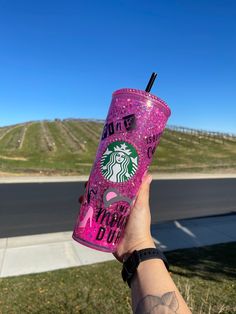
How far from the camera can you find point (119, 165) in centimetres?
173

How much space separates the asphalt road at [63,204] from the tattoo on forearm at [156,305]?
7.11 metres

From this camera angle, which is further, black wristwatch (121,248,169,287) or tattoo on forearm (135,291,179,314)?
black wristwatch (121,248,169,287)

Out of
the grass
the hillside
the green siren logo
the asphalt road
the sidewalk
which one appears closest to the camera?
the green siren logo

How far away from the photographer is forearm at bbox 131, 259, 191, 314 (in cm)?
158

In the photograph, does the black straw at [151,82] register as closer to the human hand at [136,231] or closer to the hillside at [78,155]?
the human hand at [136,231]

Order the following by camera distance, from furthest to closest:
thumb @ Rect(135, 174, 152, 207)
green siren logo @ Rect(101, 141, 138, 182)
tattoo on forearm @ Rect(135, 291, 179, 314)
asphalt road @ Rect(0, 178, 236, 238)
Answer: asphalt road @ Rect(0, 178, 236, 238), thumb @ Rect(135, 174, 152, 207), green siren logo @ Rect(101, 141, 138, 182), tattoo on forearm @ Rect(135, 291, 179, 314)

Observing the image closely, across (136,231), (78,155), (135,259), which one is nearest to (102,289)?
(136,231)

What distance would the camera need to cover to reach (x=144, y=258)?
176 cm

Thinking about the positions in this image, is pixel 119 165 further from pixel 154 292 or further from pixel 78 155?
pixel 78 155

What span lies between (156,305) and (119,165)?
62 centimetres

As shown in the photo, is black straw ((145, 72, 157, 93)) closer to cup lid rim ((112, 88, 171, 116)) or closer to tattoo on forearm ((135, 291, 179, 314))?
cup lid rim ((112, 88, 171, 116))

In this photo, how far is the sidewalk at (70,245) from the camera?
6.16m

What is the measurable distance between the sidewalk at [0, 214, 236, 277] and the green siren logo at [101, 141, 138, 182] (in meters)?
4.57

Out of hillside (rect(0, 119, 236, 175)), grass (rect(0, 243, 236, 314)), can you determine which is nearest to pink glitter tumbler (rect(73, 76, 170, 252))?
grass (rect(0, 243, 236, 314))
